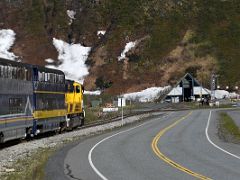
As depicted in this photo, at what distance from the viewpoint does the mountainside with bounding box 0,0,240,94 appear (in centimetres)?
14125

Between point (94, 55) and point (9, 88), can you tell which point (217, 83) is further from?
point (9, 88)

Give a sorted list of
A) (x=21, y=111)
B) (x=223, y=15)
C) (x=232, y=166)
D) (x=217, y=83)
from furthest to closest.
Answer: (x=223, y=15) → (x=217, y=83) → (x=21, y=111) → (x=232, y=166)

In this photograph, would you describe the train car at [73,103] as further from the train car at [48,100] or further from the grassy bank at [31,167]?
the grassy bank at [31,167]

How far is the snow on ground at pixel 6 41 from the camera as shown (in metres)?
156

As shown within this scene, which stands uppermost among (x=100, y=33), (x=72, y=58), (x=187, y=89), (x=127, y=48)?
(x=100, y=33)

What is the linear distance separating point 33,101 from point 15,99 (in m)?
4.37

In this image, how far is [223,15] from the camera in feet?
534

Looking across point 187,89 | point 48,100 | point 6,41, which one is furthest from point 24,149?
point 6,41

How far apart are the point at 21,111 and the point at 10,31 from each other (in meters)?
139

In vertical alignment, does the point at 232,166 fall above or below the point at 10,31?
below

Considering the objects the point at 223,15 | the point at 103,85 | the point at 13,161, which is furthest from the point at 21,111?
the point at 223,15

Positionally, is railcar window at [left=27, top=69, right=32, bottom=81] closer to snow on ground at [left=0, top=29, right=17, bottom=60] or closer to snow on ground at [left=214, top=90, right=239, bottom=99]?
snow on ground at [left=214, top=90, right=239, bottom=99]

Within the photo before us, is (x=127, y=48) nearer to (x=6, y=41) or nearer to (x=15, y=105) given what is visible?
(x=6, y=41)

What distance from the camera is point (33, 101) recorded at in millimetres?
36406
